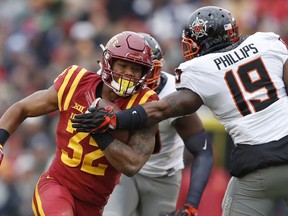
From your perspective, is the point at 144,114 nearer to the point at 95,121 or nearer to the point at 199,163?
the point at 95,121

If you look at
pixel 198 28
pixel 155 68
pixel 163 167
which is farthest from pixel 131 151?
pixel 163 167

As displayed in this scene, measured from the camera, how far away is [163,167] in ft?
22.0

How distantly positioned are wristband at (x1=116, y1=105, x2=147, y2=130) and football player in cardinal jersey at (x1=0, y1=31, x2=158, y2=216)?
0.12 metres

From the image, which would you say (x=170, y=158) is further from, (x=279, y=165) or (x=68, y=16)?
(x=68, y=16)

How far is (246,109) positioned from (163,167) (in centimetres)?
145

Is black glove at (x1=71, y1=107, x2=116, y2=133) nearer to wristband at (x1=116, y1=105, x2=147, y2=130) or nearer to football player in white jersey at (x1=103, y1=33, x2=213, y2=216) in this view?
wristband at (x1=116, y1=105, x2=147, y2=130)

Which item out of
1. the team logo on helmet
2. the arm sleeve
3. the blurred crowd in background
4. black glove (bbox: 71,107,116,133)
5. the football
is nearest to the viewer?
black glove (bbox: 71,107,116,133)

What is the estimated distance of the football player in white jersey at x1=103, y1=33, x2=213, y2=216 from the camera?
20.7 feet

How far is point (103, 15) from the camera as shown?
39.5 feet

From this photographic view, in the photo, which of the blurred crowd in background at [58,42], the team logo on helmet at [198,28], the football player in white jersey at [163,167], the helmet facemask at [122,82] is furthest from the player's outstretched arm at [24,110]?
the blurred crowd in background at [58,42]

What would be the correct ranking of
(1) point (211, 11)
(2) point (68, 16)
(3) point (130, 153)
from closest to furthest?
(3) point (130, 153), (1) point (211, 11), (2) point (68, 16)

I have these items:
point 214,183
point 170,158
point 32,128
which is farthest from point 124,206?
point 32,128

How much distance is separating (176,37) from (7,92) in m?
2.65

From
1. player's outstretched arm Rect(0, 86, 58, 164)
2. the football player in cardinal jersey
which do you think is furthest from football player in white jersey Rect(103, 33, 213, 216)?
player's outstretched arm Rect(0, 86, 58, 164)
